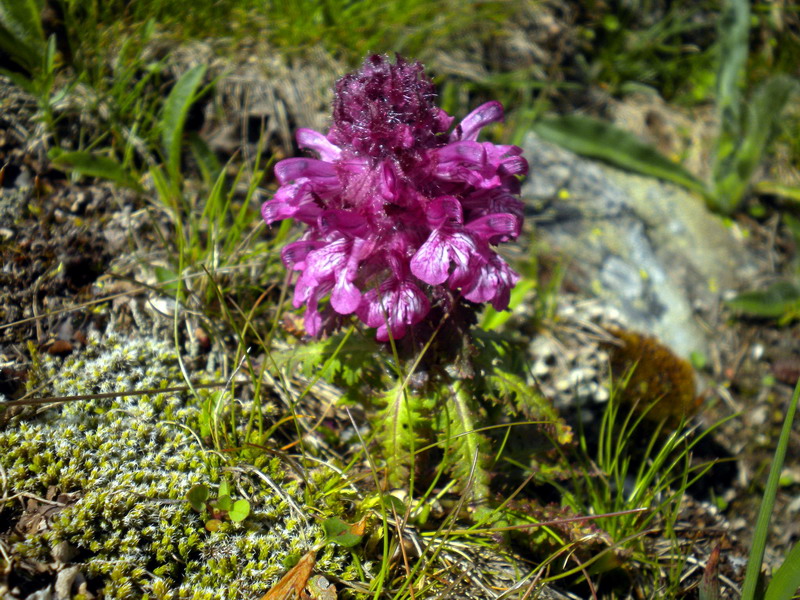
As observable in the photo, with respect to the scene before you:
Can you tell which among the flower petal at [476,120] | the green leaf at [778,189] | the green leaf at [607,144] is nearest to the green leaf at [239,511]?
the flower petal at [476,120]

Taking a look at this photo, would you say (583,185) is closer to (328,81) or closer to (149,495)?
(328,81)

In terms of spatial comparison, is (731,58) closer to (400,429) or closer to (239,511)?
(400,429)

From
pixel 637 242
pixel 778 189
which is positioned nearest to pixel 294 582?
pixel 637 242

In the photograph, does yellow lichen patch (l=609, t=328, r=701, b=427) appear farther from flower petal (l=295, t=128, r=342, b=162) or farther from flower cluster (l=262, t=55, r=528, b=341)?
flower petal (l=295, t=128, r=342, b=162)

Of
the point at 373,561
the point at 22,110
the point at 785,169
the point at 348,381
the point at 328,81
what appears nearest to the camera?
the point at 373,561

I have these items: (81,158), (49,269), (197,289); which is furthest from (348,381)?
(81,158)

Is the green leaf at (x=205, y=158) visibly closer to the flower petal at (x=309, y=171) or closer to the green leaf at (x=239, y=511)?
the flower petal at (x=309, y=171)
